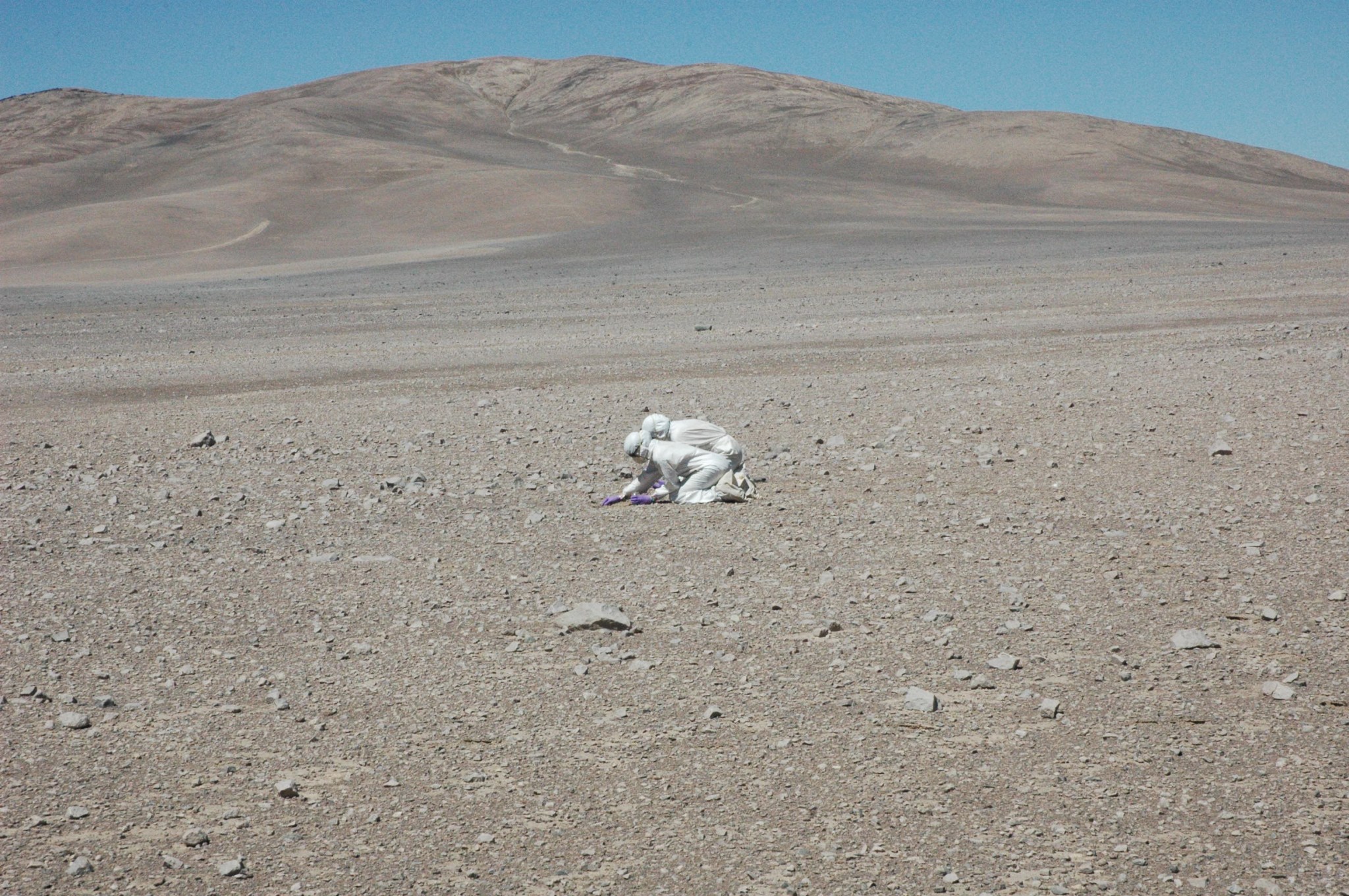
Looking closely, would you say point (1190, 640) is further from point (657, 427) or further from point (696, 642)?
point (657, 427)

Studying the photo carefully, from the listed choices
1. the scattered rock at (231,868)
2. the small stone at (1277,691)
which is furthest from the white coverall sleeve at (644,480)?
the scattered rock at (231,868)

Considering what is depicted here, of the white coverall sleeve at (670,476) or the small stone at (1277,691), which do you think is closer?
the small stone at (1277,691)

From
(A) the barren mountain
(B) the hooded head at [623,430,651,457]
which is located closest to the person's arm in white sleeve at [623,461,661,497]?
(B) the hooded head at [623,430,651,457]

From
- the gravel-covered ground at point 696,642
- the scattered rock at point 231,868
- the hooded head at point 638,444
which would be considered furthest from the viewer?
the hooded head at point 638,444

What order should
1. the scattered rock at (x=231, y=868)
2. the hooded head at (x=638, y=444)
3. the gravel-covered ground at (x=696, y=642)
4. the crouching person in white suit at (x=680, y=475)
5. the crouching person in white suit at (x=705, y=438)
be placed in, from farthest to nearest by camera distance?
1. the hooded head at (x=638, y=444)
2. the crouching person in white suit at (x=705, y=438)
3. the crouching person in white suit at (x=680, y=475)
4. the gravel-covered ground at (x=696, y=642)
5. the scattered rock at (x=231, y=868)

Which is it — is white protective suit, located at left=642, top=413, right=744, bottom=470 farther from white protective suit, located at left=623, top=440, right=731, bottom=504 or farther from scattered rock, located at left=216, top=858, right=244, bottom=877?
scattered rock, located at left=216, top=858, right=244, bottom=877

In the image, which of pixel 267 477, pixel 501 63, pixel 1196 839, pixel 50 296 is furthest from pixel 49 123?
pixel 1196 839

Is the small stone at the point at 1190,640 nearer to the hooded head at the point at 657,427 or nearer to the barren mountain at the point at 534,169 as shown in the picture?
the hooded head at the point at 657,427
